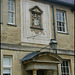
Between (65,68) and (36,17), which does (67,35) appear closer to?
(65,68)

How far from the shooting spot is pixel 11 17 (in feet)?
51.1

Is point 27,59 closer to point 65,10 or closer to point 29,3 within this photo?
point 29,3

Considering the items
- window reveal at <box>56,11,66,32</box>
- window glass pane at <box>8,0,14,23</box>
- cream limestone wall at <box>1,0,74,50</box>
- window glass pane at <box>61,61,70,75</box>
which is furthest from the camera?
window reveal at <box>56,11,66,32</box>

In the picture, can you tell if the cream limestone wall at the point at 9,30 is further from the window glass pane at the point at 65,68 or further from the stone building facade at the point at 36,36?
the window glass pane at the point at 65,68

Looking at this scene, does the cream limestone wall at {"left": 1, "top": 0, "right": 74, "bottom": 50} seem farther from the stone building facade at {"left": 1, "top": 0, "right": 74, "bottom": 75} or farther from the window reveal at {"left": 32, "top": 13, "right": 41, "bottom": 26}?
the window reveal at {"left": 32, "top": 13, "right": 41, "bottom": 26}

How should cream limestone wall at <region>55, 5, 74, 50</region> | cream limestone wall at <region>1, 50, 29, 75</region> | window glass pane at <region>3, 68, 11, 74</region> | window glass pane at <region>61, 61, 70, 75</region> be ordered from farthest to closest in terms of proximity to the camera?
cream limestone wall at <region>55, 5, 74, 50</region>, window glass pane at <region>61, 61, 70, 75</region>, cream limestone wall at <region>1, 50, 29, 75</region>, window glass pane at <region>3, 68, 11, 74</region>

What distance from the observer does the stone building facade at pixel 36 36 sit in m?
14.6

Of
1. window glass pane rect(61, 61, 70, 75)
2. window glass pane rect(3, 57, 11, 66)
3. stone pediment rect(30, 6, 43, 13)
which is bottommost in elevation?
window glass pane rect(61, 61, 70, 75)

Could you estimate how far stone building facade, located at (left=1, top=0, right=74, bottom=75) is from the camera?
14617mm

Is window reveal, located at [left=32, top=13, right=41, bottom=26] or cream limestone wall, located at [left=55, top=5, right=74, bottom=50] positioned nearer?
window reveal, located at [left=32, top=13, right=41, bottom=26]

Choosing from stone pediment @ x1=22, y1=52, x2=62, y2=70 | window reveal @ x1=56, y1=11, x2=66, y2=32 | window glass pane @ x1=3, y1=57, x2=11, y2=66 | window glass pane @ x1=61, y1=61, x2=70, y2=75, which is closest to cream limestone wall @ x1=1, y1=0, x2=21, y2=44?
window glass pane @ x1=3, y1=57, x2=11, y2=66

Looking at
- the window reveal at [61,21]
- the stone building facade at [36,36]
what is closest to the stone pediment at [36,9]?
the stone building facade at [36,36]

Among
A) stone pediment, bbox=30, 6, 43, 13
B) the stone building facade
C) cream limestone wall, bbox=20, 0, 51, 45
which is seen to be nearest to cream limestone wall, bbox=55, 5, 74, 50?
the stone building facade

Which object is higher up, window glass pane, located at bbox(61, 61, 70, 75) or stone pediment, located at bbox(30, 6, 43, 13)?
stone pediment, located at bbox(30, 6, 43, 13)
